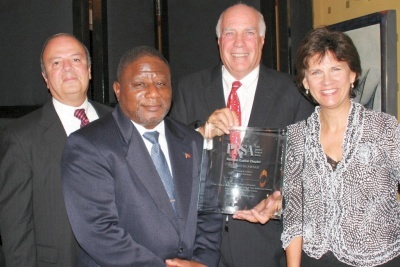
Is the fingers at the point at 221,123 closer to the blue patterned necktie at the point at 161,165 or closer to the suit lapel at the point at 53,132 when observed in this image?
the blue patterned necktie at the point at 161,165

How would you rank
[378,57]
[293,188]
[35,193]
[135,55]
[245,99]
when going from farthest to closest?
[378,57], [245,99], [35,193], [293,188], [135,55]

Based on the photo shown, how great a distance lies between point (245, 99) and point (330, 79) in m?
0.62

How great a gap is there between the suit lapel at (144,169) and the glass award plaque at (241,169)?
245mm

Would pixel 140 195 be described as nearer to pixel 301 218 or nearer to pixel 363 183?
pixel 301 218

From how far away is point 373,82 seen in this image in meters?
3.15

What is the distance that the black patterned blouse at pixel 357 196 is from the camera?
7.16ft

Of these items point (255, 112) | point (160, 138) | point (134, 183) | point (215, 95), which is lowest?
point (134, 183)

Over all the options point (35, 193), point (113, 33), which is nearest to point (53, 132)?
point (35, 193)

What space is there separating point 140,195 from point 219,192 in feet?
1.54

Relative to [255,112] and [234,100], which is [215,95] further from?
[255,112]

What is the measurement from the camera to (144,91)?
2223 millimetres

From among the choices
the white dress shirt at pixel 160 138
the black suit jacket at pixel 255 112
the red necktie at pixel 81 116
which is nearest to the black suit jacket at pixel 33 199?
the red necktie at pixel 81 116

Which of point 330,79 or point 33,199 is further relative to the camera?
point 33,199

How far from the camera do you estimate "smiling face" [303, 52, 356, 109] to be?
2.32 m
